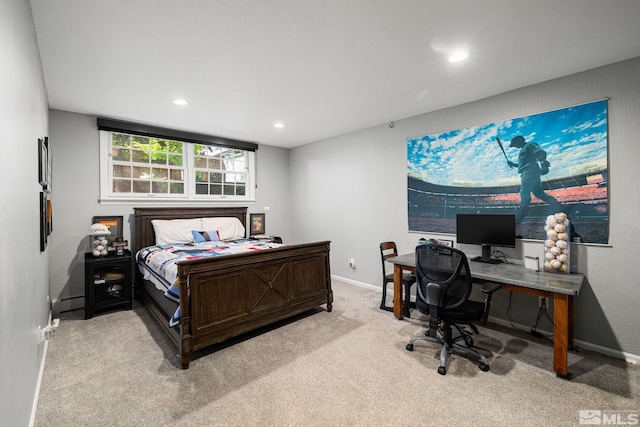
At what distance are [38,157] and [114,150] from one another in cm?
232

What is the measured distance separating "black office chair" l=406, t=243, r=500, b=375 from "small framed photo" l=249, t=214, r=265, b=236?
3.73 metres

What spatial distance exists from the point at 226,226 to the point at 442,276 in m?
3.70

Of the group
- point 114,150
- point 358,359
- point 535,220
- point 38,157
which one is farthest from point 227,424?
point 114,150

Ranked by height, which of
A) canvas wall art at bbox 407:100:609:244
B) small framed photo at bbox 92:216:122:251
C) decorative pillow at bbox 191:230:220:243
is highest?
canvas wall art at bbox 407:100:609:244

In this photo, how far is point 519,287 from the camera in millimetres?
2484

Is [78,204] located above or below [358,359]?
above

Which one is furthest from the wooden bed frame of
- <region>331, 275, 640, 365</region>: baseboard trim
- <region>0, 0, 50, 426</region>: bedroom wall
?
<region>331, 275, 640, 365</region>: baseboard trim

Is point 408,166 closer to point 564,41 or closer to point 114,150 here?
point 564,41

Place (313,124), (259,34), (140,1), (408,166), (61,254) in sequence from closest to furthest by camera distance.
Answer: (140,1) < (259,34) < (61,254) < (408,166) < (313,124)

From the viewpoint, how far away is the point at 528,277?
256 cm

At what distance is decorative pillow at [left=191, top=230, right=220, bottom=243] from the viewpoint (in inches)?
175

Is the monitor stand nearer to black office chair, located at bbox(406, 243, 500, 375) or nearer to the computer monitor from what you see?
the computer monitor

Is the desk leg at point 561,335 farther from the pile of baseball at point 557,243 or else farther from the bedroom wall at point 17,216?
the bedroom wall at point 17,216

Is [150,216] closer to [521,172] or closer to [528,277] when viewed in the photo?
[528,277]
